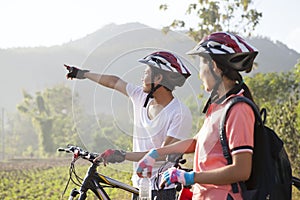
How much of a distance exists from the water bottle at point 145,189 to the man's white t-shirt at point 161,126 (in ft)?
0.22

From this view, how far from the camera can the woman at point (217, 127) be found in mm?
2756

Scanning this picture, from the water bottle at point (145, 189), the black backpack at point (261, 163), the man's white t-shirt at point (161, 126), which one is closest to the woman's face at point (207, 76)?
the black backpack at point (261, 163)

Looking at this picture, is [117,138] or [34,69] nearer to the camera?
[117,138]

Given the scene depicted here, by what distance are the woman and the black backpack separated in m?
0.03

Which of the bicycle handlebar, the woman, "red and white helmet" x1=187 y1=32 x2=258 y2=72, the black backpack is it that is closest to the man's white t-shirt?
the bicycle handlebar

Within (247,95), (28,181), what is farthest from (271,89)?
(247,95)

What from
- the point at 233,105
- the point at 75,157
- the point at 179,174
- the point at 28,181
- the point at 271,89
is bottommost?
the point at 28,181

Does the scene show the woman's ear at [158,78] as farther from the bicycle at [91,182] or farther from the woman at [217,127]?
the woman at [217,127]

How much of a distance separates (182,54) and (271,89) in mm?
12513

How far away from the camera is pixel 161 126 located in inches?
150

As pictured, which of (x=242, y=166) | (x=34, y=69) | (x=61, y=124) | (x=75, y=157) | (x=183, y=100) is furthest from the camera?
(x=34, y=69)

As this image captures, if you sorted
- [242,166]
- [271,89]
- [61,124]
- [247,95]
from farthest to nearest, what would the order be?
[61,124] → [271,89] → [247,95] → [242,166]

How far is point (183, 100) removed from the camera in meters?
4.02

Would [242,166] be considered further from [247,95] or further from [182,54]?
[182,54]
